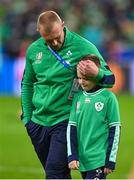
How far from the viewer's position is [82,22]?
32.4 metres

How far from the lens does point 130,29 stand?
32.8 m

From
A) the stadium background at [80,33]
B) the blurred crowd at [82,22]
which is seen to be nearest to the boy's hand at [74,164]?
the stadium background at [80,33]

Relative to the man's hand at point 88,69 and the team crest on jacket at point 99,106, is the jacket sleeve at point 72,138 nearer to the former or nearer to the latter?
the team crest on jacket at point 99,106

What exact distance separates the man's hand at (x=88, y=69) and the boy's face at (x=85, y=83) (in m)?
0.07

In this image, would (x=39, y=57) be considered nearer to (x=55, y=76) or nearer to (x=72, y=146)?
(x=55, y=76)

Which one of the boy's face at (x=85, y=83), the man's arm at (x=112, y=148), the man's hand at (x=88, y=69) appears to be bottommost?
the man's arm at (x=112, y=148)

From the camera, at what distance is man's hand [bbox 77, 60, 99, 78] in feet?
29.0

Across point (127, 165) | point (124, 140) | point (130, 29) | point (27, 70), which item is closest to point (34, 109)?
point (27, 70)

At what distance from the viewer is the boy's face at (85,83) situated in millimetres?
8969

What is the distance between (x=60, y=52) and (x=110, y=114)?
114cm

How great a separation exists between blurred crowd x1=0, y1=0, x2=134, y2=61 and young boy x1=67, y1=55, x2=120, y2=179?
68.6ft

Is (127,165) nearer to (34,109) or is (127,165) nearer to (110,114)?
(34,109)

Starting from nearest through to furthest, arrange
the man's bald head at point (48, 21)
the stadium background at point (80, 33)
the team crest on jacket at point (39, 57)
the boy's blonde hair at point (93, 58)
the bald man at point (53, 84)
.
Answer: the boy's blonde hair at point (93, 58), the man's bald head at point (48, 21), the bald man at point (53, 84), the team crest on jacket at point (39, 57), the stadium background at point (80, 33)

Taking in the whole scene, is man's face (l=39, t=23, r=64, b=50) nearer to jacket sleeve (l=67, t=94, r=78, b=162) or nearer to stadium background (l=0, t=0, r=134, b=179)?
jacket sleeve (l=67, t=94, r=78, b=162)
